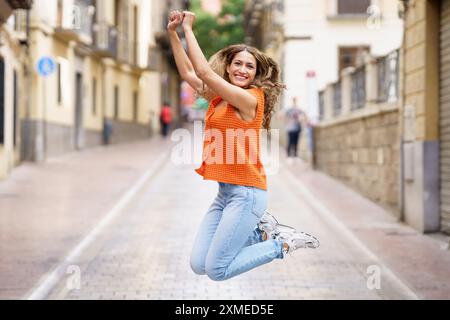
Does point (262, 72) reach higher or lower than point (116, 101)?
lower

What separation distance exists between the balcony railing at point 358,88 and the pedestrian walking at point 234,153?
608 inches

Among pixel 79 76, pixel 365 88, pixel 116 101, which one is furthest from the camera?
pixel 116 101

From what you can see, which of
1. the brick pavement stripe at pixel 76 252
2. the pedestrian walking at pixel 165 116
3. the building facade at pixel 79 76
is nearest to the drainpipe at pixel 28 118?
the building facade at pixel 79 76

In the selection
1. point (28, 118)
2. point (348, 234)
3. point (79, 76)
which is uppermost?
point (79, 76)

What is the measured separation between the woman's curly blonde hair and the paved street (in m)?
2.61

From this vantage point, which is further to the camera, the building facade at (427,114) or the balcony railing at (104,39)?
the balcony railing at (104,39)

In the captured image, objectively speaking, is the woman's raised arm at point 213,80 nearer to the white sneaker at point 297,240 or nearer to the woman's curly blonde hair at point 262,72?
the woman's curly blonde hair at point 262,72

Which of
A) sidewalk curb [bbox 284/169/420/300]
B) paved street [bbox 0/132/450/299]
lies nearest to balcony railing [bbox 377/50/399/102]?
paved street [bbox 0/132/450/299]

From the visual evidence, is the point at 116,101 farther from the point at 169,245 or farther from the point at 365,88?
the point at 169,245

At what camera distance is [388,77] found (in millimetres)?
16297

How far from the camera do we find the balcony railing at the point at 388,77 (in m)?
15.7

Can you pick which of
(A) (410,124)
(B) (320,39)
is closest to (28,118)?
(B) (320,39)

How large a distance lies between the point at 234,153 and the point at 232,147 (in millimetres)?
52
